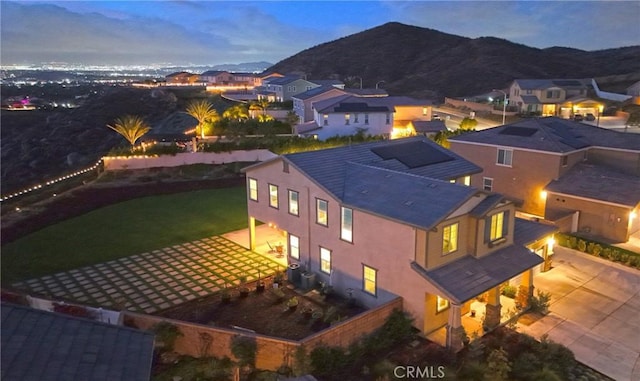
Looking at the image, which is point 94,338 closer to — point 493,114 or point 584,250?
point 584,250

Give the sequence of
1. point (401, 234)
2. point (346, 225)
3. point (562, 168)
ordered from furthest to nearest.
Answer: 1. point (562, 168)
2. point (346, 225)
3. point (401, 234)

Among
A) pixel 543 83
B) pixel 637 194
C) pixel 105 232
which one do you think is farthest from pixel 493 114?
pixel 105 232

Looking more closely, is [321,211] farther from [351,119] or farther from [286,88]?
[286,88]

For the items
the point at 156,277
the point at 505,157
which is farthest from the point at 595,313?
the point at 156,277

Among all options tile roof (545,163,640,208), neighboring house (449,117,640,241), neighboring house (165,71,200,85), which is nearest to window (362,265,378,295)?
neighboring house (449,117,640,241)

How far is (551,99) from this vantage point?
254 feet

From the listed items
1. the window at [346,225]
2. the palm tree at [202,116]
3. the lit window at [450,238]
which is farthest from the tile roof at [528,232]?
the palm tree at [202,116]

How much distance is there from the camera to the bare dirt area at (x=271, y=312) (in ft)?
61.2

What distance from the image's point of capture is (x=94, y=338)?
9.65m

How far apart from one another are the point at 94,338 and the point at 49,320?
42.3 inches

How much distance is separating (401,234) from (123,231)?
1958cm

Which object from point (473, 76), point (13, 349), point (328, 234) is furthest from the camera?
point (473, 76)

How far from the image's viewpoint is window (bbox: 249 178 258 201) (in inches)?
1057

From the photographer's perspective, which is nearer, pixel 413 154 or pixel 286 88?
pixel 413 154
